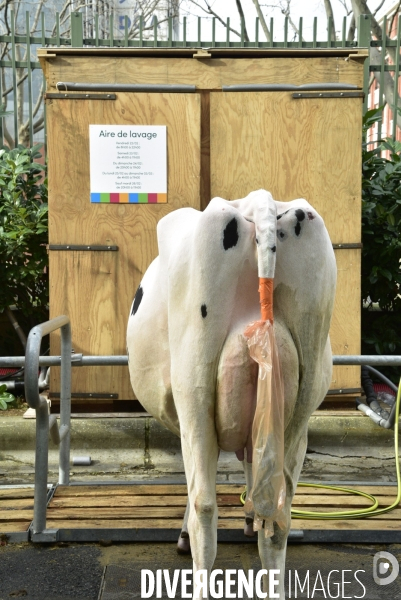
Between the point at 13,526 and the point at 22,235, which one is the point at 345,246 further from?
the point at 13,526

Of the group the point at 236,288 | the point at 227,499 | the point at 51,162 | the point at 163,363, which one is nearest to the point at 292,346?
the point at 236,288

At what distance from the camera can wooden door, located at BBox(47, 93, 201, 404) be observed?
19.3 ft

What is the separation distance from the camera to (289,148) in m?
5.90

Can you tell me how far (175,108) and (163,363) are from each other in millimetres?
3208

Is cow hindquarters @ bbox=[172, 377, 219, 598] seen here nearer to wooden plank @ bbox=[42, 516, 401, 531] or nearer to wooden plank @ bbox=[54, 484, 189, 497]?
wooden plank @ bbox=[42, 516, 401, 531]

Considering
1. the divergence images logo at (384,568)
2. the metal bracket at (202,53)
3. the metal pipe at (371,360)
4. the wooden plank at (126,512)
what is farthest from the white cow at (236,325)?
the metal bracket at (202,53)

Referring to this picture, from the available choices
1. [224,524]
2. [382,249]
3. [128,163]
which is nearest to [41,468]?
[224,524]

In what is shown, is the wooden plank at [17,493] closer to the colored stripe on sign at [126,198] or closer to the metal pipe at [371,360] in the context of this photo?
the metal pipe at [371,360]

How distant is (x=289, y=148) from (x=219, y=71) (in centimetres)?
80

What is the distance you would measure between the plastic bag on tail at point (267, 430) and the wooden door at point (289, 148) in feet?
11.1

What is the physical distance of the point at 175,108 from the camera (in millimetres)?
5875

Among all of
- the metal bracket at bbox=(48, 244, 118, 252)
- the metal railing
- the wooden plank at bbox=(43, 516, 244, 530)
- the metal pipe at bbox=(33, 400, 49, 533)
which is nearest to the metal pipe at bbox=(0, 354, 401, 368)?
the metal railing

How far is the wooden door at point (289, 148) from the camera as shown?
19.3 feet

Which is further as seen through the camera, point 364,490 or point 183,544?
point 364,490
